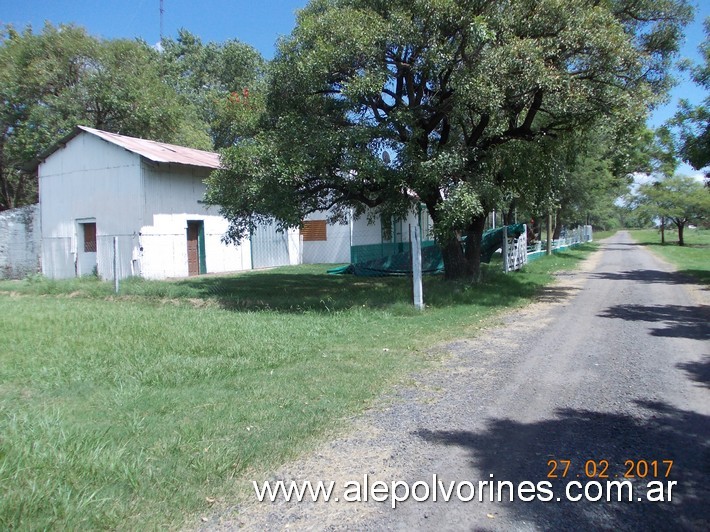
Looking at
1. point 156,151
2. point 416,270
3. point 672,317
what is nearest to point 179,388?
point 416,270

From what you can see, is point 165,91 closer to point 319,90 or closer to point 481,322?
point 319,90

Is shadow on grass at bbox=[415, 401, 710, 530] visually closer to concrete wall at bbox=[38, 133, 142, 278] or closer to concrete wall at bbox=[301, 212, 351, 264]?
concrete wall at bbox=[38, 133, 142, 278]

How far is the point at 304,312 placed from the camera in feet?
34.6

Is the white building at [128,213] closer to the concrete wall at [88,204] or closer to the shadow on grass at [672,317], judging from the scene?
the concrete wall at [88,204]

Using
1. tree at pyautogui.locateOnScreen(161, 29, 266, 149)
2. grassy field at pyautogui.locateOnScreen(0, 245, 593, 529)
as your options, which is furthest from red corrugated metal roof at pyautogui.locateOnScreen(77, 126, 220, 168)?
tree at pyautogui.locateOnScreen(161, 29, 266, 149)

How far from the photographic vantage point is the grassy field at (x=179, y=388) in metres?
3.42

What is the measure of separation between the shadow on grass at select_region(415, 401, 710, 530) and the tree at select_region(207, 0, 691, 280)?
611cm

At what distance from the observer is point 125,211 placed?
18.5 meters

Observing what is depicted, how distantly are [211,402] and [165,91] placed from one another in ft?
79.8

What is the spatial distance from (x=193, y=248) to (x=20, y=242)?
7.17 meters

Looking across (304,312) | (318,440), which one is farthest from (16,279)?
(318,440)

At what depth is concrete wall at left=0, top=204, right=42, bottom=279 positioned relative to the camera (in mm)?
20797

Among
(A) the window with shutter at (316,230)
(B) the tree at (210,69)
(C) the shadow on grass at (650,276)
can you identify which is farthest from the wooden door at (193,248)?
(B) the tree at (210,69)

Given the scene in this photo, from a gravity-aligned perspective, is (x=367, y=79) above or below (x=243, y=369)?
above
